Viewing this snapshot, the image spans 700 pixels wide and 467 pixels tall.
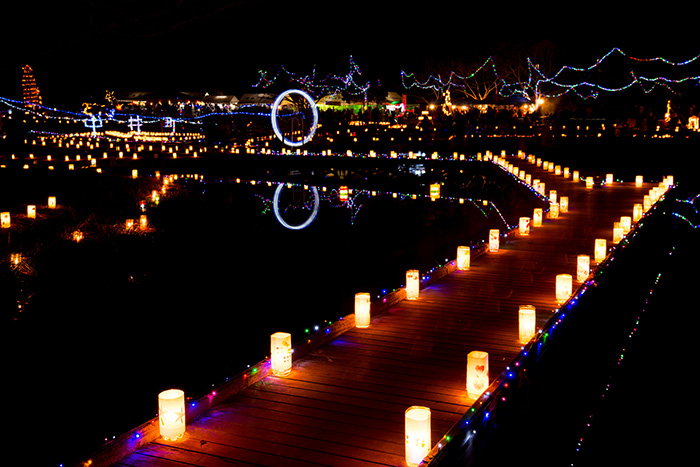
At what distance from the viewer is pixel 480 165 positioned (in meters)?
20.0

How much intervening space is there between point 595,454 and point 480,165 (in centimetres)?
1615

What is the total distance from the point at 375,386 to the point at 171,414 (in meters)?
1.36

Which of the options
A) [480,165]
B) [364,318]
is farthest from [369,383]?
[480,165]

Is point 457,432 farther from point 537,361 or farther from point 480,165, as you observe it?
point 480,165

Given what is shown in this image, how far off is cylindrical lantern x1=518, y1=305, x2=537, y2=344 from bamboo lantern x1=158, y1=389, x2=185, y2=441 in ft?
8.87

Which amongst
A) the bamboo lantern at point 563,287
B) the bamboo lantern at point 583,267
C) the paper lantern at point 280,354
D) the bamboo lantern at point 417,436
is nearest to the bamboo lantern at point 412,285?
A: the bamboo lantern at point 563,287

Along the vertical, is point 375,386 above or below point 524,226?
below

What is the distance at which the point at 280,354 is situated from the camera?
4.68 m

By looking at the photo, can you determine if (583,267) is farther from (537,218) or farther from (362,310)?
(537,218)

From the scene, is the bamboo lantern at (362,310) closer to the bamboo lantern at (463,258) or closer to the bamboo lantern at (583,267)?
the bamboo lantern at (463,258)

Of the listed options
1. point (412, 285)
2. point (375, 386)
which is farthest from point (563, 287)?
point (375, 386)

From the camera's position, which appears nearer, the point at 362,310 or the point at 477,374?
the point at 477,374

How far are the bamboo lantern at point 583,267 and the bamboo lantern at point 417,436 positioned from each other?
13.3 feet

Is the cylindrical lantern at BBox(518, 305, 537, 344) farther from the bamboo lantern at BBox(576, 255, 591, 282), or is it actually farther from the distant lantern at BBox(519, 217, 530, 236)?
the distant lantern at BBox(519, 217, 530, 236)
